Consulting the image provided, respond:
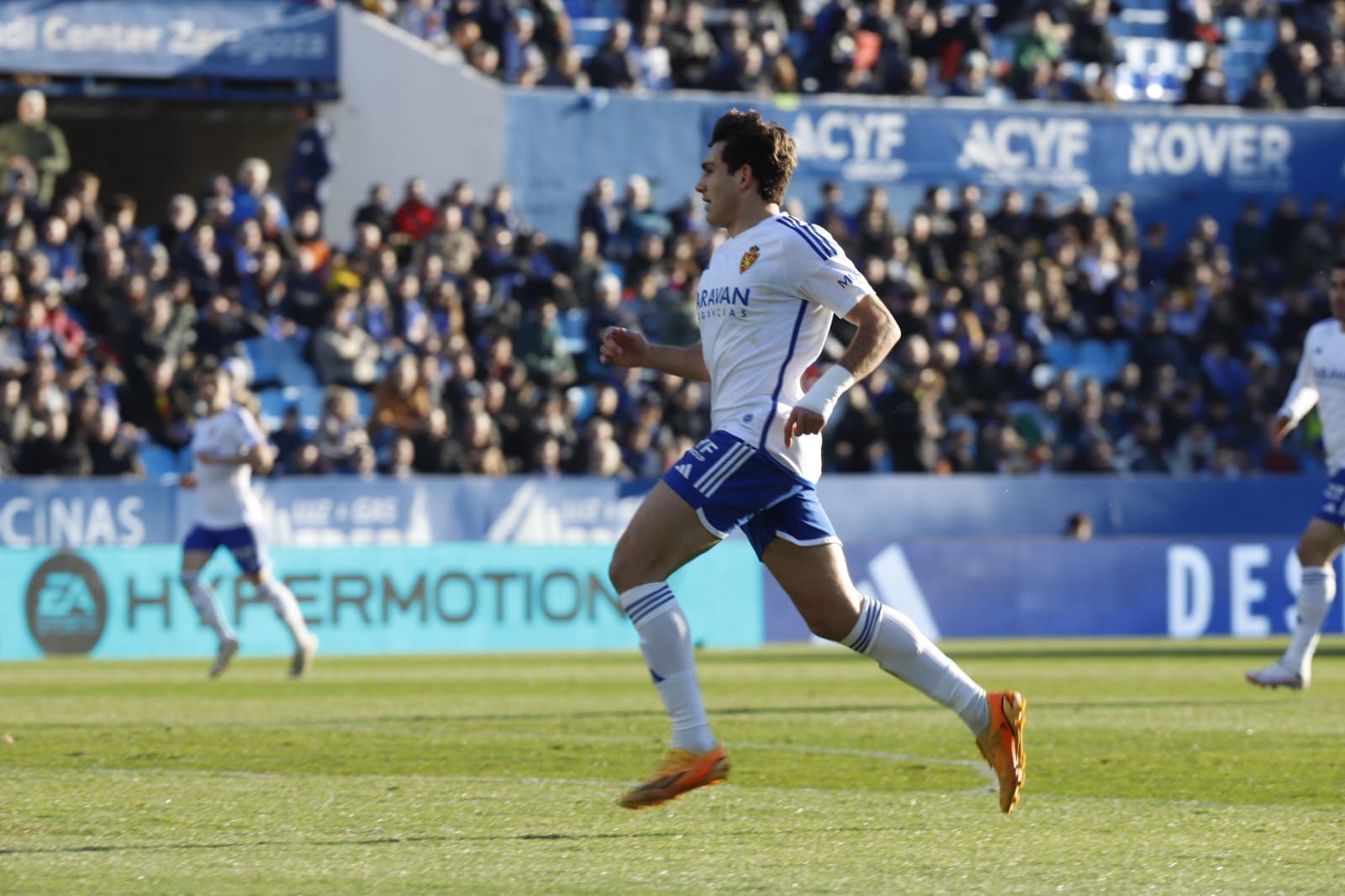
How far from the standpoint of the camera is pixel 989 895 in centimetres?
604

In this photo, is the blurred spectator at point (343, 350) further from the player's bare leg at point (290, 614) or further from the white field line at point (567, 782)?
the white field line at point (567, 782)

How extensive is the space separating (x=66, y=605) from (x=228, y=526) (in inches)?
151

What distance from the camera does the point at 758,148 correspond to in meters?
7.84

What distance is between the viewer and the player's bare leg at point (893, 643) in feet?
25.3

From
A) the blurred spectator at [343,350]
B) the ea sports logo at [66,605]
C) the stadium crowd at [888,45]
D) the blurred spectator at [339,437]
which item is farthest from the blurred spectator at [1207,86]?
the ea sports logo at [66,605]

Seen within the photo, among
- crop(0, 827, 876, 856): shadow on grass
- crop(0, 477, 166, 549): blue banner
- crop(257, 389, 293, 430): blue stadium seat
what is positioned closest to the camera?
crop(0, 827, 876, 856): shadow on grass

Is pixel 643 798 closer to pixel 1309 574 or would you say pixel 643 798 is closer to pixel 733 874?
pixel 733 874

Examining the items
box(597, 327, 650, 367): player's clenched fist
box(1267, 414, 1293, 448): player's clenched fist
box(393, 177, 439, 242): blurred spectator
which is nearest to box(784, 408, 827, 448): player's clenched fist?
box(597, 327, 650, 367): player's clenched fist

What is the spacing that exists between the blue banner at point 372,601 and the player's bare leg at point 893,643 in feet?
44.8

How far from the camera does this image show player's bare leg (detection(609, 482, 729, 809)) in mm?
7547

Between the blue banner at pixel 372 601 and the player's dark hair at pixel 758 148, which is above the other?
the player's dark hair at pixel 758 148

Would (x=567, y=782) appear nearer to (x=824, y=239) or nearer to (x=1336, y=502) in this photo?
(x=824, y=239)

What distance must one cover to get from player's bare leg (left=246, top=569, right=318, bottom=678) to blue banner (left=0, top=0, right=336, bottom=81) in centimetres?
1074

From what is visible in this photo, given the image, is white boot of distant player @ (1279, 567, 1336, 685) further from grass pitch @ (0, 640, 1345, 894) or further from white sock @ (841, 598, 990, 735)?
white sock @ (841, 598, 990, 735)
